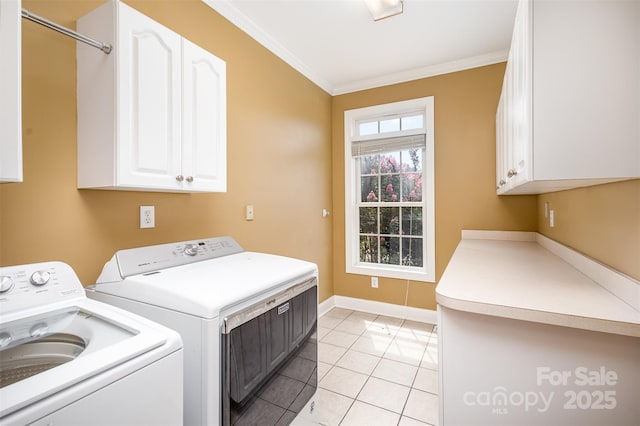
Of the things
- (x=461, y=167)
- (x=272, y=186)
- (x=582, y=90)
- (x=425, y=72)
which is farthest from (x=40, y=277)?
(x=425, y=72)

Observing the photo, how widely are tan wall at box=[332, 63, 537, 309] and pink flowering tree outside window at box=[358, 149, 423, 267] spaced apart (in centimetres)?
22

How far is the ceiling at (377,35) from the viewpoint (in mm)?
2135

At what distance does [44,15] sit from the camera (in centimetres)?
123

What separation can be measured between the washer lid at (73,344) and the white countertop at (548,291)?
3.29 feet

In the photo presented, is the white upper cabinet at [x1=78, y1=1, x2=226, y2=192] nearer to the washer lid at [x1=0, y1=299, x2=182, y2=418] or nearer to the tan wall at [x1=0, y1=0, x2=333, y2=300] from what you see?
the tan wall at [x1=0, y1=0, x2=333, y2=300]

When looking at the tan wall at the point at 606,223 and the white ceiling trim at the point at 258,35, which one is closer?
the tan wall at the point at 606,223

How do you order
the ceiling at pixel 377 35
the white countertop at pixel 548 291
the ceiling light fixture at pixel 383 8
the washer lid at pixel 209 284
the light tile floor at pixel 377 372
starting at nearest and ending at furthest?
the white countertop at pixel 548 291, the washer lid at pixel 209 284, the light tile floor at pixel 377 372, the ceiling light fixture at pixel 383 8, the ceiling at pixel 377 35

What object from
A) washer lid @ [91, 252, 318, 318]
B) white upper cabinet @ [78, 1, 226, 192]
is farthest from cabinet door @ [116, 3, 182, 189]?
washer lid @ [91, 252, 318, 318]

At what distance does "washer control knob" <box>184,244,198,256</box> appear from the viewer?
5.17 ft

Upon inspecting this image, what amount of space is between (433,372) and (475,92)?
2.53 m

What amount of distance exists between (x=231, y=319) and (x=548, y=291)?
1.22 m

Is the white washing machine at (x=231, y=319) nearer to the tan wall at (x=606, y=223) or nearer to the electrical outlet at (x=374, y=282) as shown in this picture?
the tan wall at (x=606, y=223)

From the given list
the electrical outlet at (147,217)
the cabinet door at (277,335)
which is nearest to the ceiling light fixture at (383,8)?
the electrical outlet at (147,217)

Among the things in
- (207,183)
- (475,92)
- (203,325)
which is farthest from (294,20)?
(203,325)
